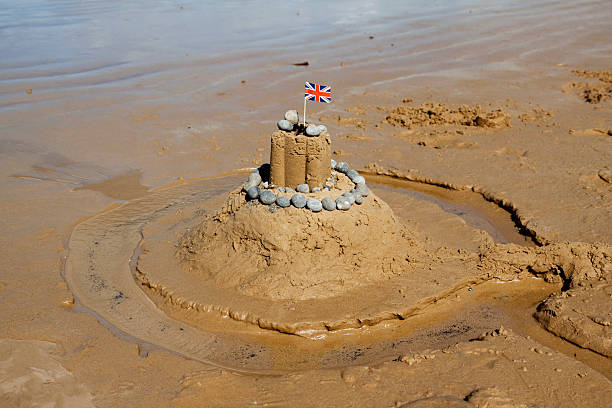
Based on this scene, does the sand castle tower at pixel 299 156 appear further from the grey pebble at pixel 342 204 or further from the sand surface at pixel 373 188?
the sand surface at pixel 373 188

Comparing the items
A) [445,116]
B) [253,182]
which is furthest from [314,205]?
[445,116]

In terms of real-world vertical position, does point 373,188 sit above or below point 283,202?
→ below

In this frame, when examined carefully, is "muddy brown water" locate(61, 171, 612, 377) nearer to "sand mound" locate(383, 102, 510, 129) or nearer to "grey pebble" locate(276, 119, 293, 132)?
"grey pebble" locate(276, 119, 293, 132)

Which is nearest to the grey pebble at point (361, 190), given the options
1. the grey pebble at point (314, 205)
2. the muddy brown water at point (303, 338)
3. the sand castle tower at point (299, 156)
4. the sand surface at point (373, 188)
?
the sand castle tower at point (299, 156)

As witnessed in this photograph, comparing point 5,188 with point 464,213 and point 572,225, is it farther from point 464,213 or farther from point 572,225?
point 572,225

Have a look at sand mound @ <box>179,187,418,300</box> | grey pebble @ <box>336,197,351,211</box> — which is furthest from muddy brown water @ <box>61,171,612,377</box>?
grey pebble @ <box>336,197,351,211</box>

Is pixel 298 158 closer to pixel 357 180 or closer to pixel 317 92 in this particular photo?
pixel 317 92

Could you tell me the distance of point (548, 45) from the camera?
1798 centimetres

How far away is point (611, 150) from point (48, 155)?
10015 mm

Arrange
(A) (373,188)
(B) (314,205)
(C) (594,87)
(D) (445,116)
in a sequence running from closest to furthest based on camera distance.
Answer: (B) (314,205) → (A) (373,188) → (D) (445,116) → (C) (594,87)

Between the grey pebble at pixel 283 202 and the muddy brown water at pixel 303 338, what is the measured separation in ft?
4.41

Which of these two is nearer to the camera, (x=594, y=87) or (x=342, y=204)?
(x=342, y=204)

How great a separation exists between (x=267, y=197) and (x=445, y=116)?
21.3ft

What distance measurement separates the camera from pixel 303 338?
526 cm
